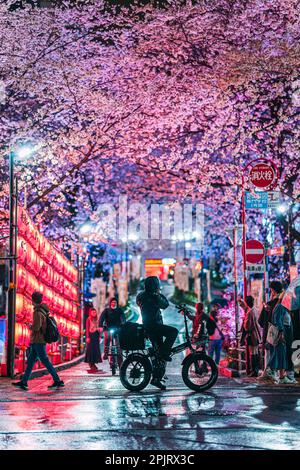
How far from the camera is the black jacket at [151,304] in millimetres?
12141

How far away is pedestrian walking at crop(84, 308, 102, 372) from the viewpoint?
20078 millimetres

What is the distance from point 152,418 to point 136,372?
3.29m

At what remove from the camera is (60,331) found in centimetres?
2405

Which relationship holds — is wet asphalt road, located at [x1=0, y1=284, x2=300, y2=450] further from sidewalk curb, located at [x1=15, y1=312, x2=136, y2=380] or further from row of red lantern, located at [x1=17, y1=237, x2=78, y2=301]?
row of red lantern, located at [x1=17, y1=237, x2=78, y2=301]

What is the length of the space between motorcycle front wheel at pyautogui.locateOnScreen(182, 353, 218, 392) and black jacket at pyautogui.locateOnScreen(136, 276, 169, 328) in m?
0.80

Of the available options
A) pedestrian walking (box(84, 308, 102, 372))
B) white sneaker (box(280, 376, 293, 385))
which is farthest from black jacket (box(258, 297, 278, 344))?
pedestrian walking (box(84, 308, 102, 372))

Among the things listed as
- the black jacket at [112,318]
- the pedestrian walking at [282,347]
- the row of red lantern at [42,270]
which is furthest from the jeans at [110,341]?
the pedestrian walking at [282,347]

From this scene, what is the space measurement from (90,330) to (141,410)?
36.0 ft

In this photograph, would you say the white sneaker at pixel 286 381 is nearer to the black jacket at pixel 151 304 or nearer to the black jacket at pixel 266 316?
the black jacket at pixel 266 316

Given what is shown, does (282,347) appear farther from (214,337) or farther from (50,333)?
(214,337)

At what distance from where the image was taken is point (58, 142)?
70.3 feet

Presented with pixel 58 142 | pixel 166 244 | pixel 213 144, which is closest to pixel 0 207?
pixel 58 142

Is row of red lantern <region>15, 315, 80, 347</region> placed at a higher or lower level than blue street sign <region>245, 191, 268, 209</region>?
lower

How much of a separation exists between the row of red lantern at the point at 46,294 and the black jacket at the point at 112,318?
1895 millimetres
